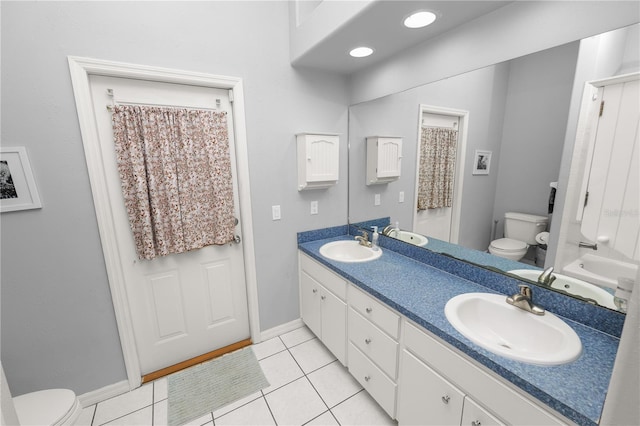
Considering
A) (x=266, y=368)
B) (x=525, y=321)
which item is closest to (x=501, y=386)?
(x=525, y=321)

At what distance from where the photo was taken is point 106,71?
4.96 ft

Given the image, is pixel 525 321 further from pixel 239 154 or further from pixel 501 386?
pixel 239 154

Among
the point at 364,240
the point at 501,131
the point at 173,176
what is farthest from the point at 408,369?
the point at 173,176

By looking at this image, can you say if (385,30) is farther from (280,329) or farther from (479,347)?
(280,329)

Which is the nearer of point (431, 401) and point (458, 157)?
point (431, 401)

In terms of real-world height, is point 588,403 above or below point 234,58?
below

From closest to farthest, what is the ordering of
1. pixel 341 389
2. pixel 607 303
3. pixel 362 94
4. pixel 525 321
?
pixel 607 303 < pixel 525 321 < pixel 341 389 < pixel 362 94

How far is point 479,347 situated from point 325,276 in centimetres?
112

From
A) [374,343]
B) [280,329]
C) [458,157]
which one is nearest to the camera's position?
[374,343]

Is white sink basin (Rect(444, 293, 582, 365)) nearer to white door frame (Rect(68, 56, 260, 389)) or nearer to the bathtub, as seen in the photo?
the bathtub

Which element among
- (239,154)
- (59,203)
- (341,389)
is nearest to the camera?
(59,203)

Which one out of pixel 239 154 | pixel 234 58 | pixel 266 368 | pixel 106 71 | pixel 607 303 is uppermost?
pixel 234 58

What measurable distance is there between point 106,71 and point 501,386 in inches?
96.2

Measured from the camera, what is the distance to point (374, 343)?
154 centimetres
